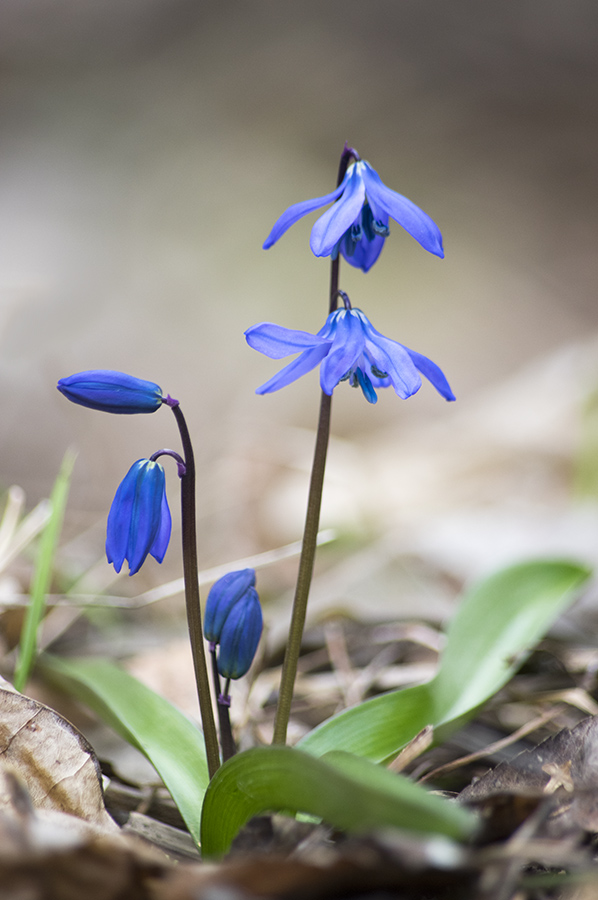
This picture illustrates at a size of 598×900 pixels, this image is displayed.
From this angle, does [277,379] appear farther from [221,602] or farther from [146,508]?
[221,602]

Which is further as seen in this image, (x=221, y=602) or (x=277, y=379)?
(x=221, y=602)

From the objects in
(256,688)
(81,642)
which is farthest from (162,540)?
(81,642)

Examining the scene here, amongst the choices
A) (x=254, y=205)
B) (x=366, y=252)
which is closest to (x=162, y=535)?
(x=366, y=252)

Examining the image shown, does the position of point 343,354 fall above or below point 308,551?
above

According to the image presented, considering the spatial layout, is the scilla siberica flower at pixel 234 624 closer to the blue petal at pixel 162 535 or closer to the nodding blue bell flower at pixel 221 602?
the nodding blue bell flower at pixel 221 602

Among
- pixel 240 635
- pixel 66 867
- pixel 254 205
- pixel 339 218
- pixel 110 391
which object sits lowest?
pixel 66 867

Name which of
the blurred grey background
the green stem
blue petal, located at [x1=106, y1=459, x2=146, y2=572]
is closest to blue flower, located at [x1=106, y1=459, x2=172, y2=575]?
blue petal, located at [x1=106, y1=459, x2=146, y2=572]

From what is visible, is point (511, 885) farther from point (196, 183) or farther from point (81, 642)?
point (196, 183)
